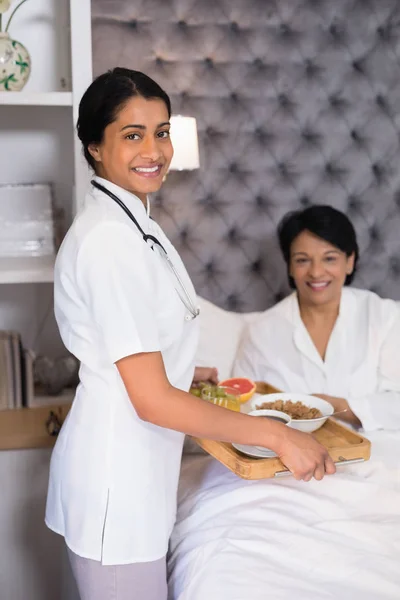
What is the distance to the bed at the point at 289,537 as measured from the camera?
145 centimetres

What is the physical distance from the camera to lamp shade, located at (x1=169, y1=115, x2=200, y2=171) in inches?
97.0

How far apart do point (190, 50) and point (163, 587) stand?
1.81 m

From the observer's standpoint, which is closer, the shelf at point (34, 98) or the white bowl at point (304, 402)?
the white bowl at point (304, 402)

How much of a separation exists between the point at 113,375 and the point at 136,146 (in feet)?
1.47

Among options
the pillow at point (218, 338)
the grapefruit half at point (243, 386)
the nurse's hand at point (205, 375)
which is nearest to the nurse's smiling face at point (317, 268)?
A: the pillow at point (218, 338)

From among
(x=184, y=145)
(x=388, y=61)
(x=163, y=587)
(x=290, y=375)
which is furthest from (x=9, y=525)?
(x=388, y=61)

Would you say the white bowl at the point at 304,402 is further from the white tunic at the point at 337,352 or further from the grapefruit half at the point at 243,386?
the white tunic at the point at 337,352

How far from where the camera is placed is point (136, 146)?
4.62 ft

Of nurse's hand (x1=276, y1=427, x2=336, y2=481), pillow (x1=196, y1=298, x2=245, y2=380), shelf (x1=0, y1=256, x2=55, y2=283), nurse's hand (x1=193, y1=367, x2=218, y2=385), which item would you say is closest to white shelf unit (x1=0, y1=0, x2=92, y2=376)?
shelf (x1=0, y1=256, x2=55, y2=283)

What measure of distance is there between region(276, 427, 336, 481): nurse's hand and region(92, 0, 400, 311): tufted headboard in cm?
132

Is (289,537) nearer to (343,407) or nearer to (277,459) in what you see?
(277,459)

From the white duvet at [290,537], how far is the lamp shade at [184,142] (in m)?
1.06

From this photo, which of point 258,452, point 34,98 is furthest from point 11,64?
point 258,452

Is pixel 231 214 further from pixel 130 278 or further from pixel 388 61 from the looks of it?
pixel 130 278
